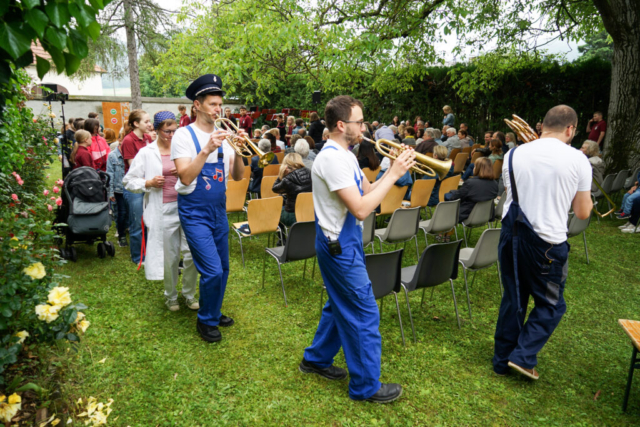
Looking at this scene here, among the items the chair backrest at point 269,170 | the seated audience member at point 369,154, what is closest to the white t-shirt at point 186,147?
the seated audience member at point 369,154

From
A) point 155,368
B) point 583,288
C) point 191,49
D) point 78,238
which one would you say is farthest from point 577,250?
point 191,49

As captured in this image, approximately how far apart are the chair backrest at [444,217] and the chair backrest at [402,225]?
0.26m

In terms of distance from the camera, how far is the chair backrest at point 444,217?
5.16 metres

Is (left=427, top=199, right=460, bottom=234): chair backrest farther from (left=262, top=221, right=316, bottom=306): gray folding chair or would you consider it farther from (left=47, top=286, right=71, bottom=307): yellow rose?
(left=47, top=286, right=71, bottom=307): yellow rose

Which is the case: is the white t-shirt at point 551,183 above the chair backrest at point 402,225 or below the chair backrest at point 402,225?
above

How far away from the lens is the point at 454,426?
8.72ft

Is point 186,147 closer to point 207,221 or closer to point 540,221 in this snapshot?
point 207,221

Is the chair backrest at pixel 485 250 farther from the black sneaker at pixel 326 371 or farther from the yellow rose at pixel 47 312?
the yellow rose at pixel 47 312

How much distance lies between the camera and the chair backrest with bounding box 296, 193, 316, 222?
499 cm

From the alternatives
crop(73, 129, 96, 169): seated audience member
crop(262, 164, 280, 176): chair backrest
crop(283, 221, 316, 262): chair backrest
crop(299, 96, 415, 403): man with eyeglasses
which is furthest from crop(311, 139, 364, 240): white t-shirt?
crop(262, 164, 280, 176): chair backrest

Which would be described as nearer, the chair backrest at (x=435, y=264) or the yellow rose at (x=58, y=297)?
the yellow rose at (x=58, y=297)

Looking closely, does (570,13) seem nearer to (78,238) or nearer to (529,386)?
(529,386)

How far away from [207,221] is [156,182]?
2.82 feet

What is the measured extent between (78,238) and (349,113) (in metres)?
4.02
